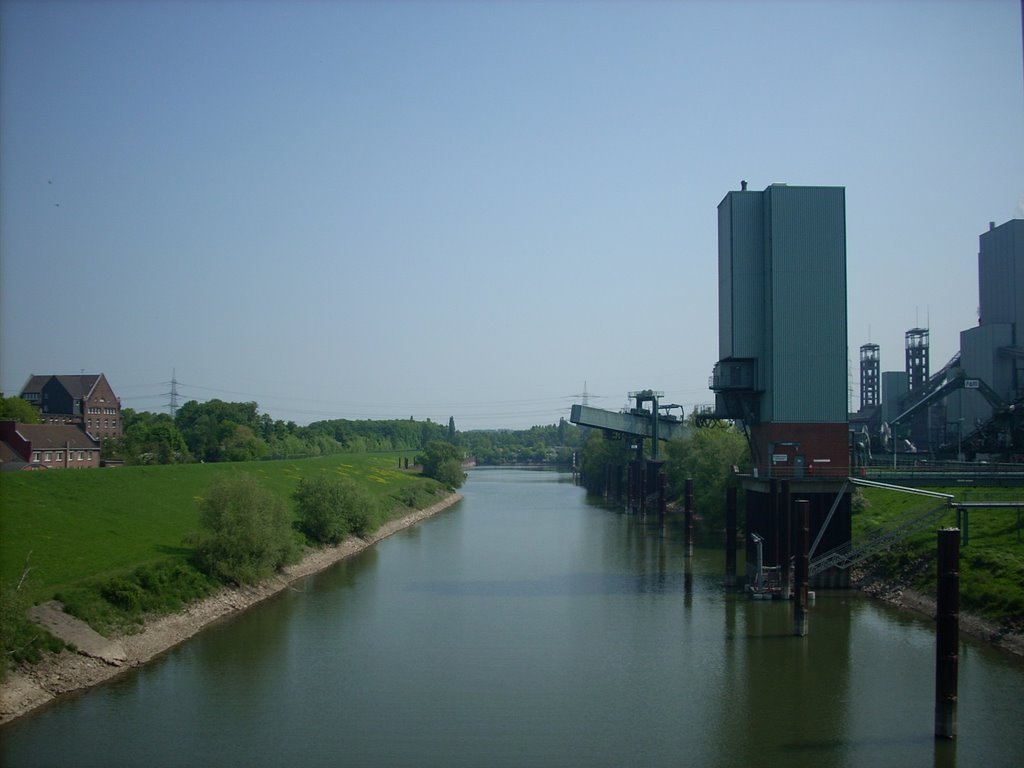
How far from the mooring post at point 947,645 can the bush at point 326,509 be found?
28.0 m

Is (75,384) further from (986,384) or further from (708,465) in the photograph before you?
(986,384)

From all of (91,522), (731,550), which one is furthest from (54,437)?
(731,550)

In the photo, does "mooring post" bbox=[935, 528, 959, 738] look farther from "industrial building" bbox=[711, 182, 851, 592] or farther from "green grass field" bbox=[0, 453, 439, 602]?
"green grass field" bbox=[0, 453, 439, 602]

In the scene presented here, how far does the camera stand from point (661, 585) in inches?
1296

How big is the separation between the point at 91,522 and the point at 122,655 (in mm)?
10366

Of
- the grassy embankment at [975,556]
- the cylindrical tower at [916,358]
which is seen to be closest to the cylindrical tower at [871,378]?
the cylindrical tower at [916,358]

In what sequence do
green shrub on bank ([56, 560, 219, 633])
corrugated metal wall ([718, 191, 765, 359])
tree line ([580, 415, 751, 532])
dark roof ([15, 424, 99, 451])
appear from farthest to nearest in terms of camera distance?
dark roof ([15, 424, 99, 451]), tree line ([580, 415, 751, 532]), corrugated metal wall ([718, 191, 765, 359]), green shrub on bank ([56, 560, 219, 633])

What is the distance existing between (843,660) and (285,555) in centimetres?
1899

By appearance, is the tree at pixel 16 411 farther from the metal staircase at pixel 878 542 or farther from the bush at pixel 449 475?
the metal staircase at pixel 878 542

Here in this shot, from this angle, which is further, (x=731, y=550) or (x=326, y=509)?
(x=326, y=509)

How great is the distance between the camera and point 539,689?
19.9m

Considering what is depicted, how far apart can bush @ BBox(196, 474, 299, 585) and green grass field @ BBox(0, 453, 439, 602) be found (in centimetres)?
103

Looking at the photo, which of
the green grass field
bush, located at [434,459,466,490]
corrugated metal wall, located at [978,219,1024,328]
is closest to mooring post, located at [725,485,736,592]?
the green grass field

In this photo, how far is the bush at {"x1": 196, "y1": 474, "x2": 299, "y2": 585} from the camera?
2870cm
